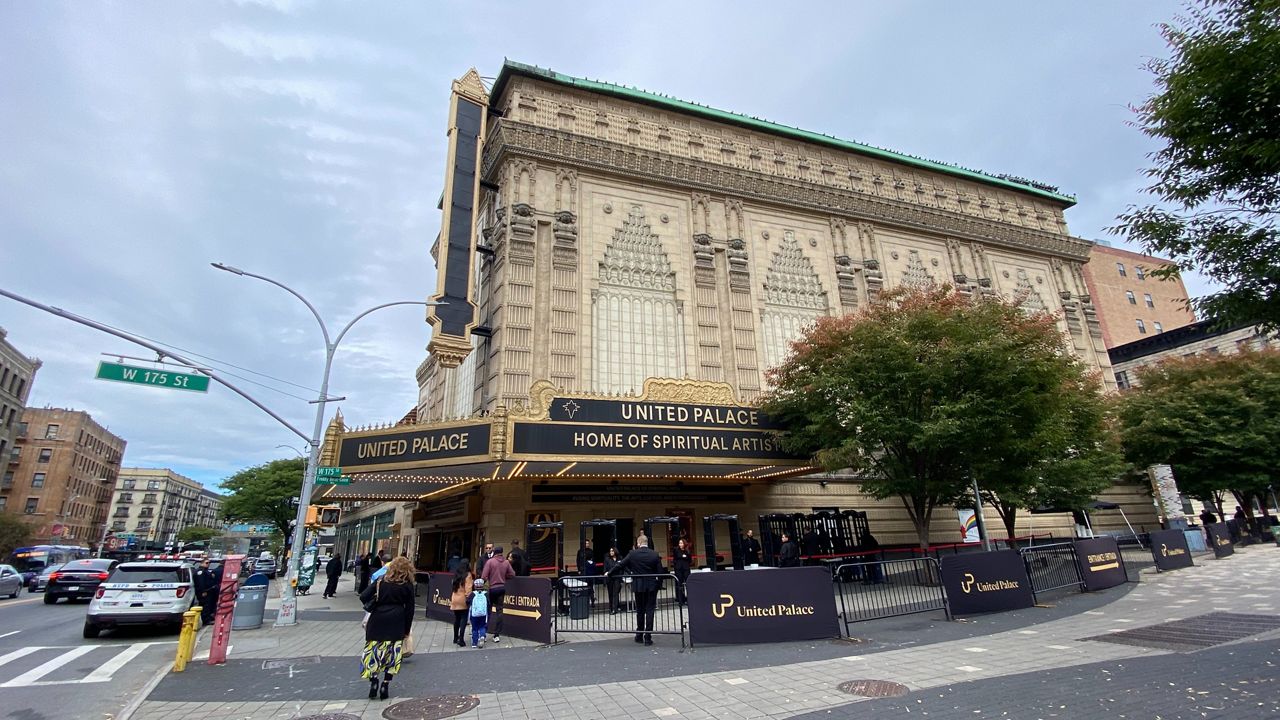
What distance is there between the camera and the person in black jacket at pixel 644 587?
11.4 meters

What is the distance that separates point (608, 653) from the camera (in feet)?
34.6

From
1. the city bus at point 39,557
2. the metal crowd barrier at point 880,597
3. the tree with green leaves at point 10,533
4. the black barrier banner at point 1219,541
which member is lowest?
the metal crowd barrier at point 880,597

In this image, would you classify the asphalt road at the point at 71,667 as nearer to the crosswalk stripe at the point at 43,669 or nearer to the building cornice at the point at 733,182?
the crosswalk stripe at the point at 43,669

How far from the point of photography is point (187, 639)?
32.6ft

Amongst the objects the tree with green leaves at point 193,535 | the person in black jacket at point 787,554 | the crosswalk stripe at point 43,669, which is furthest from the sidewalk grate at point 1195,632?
the tree with green leaves at point 193,535

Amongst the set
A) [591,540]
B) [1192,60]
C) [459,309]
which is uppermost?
[459,309]

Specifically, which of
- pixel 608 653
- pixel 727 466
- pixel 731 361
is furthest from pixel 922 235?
pixel 608 653

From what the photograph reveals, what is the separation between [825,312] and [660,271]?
902 cm

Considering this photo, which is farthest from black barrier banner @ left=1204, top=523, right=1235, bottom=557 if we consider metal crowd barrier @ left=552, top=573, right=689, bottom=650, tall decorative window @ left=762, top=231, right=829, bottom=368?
metal crowd barrier @ left=552, top=573, right=689, bottom=650

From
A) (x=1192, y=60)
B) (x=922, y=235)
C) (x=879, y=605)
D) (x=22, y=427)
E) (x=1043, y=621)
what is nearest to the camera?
(x=1192, y=60)

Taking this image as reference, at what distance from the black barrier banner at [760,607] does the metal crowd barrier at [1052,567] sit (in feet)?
24.1

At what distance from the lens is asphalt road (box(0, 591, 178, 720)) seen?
8328 millimetres

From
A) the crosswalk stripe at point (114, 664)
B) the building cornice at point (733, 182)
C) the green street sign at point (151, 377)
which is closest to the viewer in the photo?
the crosswalk stripe at point (114, 664)

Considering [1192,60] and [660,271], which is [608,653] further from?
[660,271]
